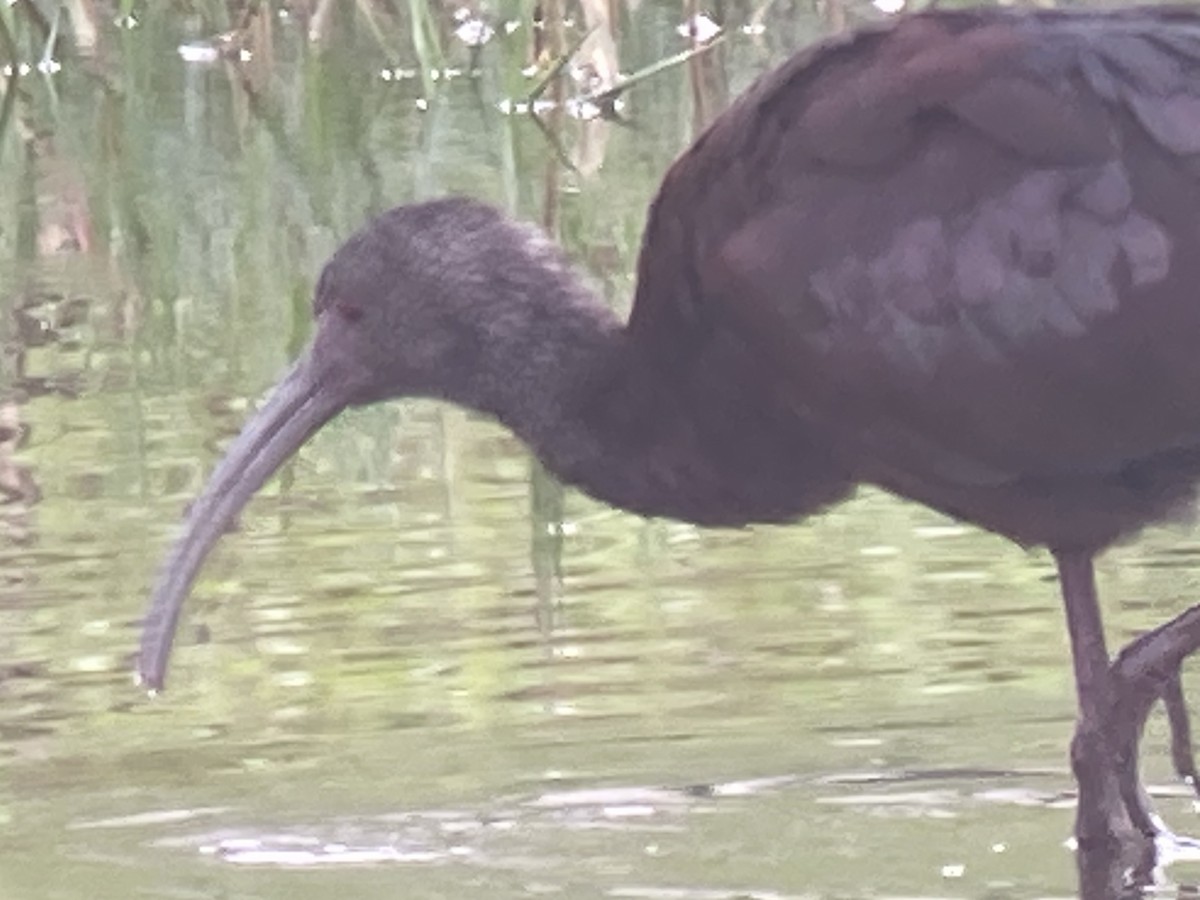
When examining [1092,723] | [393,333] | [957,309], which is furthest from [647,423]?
[1092,723]

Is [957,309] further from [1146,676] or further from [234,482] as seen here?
[234,482]

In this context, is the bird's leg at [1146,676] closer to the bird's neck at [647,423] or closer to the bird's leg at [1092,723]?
the bird's leg at [1092,723]

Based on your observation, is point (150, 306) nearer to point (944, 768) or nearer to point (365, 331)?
point (365, 331)

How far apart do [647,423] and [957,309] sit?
0.53 m

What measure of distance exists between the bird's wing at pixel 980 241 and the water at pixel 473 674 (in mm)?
481

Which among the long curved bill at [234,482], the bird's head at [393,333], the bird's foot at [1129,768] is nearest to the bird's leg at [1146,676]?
the bird's foot at [1129,768]

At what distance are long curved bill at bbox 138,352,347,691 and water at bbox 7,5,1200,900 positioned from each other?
121 mm

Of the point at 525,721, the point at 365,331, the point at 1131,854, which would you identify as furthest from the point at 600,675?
the point at 1131,854

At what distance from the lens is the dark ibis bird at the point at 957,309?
16.3 ft

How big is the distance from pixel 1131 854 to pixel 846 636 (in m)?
1.05

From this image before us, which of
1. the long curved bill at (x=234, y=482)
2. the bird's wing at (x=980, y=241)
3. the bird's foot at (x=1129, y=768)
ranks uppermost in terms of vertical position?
the bird's wing at (x=980, y=241)

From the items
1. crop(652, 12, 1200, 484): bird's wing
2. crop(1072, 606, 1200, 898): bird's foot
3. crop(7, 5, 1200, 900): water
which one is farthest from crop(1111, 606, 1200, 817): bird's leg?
crop(652, 12, 1200, 484): bird's wing

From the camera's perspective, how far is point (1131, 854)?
193 inches

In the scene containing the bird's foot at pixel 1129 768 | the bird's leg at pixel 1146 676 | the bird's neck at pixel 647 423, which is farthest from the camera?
the bird's neck at pixel 647 423
